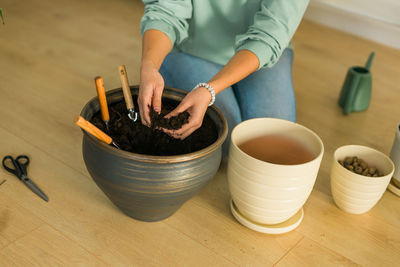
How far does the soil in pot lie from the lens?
1.18 metres

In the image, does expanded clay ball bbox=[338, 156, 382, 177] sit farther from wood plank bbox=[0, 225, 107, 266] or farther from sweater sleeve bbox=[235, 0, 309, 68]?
wood plank bbox=[0, 225, 107, 266]

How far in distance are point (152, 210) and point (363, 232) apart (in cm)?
62

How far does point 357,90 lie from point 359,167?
2.15 ft

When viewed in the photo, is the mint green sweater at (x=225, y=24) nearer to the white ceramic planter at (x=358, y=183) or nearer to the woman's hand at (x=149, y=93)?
the woman's hand at (x=149, y=93)

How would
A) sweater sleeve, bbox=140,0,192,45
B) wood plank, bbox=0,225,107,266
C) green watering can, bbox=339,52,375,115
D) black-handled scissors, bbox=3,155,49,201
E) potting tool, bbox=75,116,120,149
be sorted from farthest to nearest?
1. green watering can, bbox=339,52,375,115
2. sweater sleeve, bbox=140,0,192,45
3. black-handled scissors, bbox=3,155,49,201
4. wood plank, bbox=0,225,107,266
5. potting tool, bbox=75,116,120,149

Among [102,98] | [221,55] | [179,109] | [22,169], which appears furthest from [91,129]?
[221,55]

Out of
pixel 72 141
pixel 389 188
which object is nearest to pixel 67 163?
pixel 72 141

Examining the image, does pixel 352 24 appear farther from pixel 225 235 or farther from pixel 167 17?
pixel 225 235

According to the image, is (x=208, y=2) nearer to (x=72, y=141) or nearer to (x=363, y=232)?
(x=72, y=141)

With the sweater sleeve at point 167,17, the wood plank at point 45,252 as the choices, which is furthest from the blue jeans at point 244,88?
the wood plank at point 45,252

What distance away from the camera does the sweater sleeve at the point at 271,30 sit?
135 centimetres

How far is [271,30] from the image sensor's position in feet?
4.46

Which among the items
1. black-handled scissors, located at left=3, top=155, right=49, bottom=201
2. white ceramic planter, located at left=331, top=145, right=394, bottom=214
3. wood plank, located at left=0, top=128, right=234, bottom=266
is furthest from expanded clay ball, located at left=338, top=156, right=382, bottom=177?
black-handled scissors, located at left=3, top=155, right=49, bottom=201

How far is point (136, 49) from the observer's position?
7.81ft
